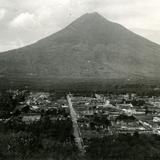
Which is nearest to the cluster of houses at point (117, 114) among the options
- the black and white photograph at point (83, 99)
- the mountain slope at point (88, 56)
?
the black and white photograph at point (83, 99)

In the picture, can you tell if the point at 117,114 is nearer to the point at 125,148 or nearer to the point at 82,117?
the point at 82,117

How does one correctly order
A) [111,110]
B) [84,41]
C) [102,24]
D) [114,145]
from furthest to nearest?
[102,24] → [84,41] → [111,110] → [114,145]

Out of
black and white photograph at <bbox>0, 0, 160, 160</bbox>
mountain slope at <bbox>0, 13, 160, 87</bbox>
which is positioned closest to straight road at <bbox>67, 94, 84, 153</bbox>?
black and white photograph at <bbox>0, 0, 160, 160</bbox>

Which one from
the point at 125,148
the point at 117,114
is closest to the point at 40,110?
the point at 117,114

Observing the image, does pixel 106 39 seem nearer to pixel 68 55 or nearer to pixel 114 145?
pixel 68 55

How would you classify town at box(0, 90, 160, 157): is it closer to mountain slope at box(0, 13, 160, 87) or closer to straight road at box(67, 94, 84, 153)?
straight road at box(67, 94, 84, 153)

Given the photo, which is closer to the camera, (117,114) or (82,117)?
(82,117)

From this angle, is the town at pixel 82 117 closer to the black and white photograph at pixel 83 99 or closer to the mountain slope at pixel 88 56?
the black and white photograph at pixel 83 99

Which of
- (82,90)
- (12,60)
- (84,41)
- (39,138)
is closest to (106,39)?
(84,41)

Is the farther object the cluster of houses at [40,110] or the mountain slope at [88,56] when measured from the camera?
the mountain slope at [88,56]
